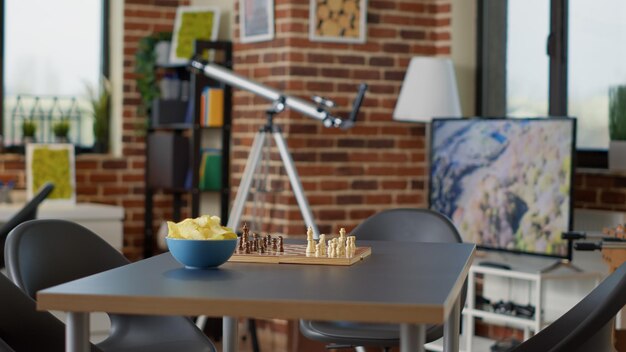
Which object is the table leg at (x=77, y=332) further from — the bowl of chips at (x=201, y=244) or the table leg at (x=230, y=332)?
the table leg at (x=230, y=332)

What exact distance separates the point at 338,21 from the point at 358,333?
242cm

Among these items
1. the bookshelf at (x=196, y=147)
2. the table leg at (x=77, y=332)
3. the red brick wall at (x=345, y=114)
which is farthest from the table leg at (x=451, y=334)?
the bookshelf at (x=196, y=147)

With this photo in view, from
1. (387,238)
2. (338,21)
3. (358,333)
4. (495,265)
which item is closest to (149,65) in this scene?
(338,21)

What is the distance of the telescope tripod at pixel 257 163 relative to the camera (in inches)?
212

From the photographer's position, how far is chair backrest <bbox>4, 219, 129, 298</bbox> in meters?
3.05

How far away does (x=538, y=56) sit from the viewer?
225 inches

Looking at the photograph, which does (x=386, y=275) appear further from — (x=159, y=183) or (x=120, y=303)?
(x=159, y=183)

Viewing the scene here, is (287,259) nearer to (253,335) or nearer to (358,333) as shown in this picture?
(358,333)

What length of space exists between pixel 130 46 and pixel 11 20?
76 centimetres

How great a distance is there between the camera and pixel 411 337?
2246 mm

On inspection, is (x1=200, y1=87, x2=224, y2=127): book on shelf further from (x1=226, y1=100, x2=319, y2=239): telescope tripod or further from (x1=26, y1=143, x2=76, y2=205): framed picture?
(x1=26, y1=143, x2=76, y2=205): framed picture

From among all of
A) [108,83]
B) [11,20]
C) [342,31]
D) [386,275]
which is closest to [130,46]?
[108,83]

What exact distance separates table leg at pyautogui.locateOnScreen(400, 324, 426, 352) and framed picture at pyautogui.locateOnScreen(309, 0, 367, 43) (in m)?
3.63

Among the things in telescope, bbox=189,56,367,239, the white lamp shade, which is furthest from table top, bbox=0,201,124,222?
the white lamp shade
